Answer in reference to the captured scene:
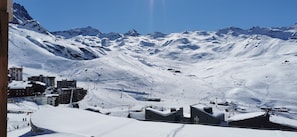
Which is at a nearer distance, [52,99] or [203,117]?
[203,117]

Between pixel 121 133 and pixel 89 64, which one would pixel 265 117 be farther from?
pixel 89 64

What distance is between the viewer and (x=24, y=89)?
54.4m

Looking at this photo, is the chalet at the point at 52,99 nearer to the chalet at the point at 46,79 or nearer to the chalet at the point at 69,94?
the chalet at the point at 69,94

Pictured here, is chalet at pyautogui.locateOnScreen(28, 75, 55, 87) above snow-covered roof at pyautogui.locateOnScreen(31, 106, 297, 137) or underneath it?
underneath

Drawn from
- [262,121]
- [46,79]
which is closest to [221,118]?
[262,121]

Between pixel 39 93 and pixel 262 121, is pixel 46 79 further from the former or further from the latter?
pixel 262 121

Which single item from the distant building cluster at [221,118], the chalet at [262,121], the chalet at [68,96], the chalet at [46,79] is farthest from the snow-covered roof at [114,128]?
the chalet at [46,79]

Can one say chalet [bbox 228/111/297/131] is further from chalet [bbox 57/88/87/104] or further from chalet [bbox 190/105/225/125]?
chalet [bbox 57/88/87/104]

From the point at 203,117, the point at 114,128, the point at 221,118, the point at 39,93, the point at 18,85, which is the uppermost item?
the point at 114,128

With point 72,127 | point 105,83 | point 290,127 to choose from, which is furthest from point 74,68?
point 72,127

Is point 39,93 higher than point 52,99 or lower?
higher

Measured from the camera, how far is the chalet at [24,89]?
53156 millimetres

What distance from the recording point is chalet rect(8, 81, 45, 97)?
53156 mm

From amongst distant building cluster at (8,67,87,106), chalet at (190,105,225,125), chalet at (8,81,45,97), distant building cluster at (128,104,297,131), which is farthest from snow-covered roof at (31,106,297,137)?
chalet at (8,81,45,97)
